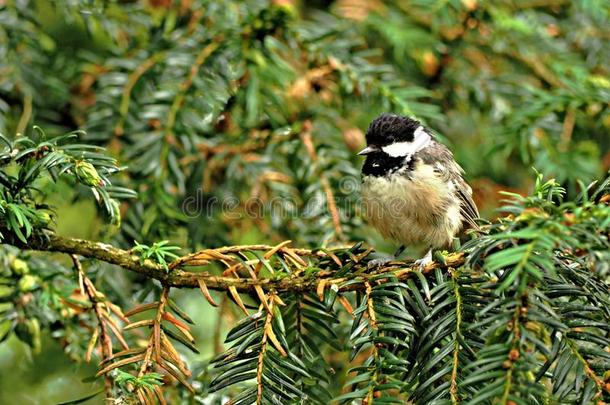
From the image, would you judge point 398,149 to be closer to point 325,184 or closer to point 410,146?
point 410,146

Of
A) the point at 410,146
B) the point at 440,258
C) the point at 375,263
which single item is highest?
the point at 440,258

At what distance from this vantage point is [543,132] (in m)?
2.54

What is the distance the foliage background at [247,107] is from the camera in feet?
7.43

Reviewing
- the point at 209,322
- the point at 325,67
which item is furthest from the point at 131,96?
the point at 209,322

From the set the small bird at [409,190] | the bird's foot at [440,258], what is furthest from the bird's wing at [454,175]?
the bird's foot at [440,258]

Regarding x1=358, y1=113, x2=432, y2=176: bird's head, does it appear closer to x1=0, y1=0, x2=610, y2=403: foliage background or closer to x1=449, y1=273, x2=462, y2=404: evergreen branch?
x1=0, y1=0, x2=610, y2=403: foliage background

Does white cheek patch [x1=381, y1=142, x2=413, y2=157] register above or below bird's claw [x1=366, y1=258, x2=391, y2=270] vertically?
below

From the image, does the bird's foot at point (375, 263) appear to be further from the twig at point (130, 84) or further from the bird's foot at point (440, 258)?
the twig at point (130, 84)

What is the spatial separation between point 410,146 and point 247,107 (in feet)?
2.26

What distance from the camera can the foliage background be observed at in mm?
2264

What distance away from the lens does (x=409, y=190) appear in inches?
100

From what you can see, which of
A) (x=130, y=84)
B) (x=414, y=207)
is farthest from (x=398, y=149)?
(x=130, y=84)

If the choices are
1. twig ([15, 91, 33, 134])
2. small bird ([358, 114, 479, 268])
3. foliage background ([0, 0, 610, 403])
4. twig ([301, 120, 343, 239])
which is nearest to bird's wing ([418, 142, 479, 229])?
small bird ([358, 114, 479, 268])

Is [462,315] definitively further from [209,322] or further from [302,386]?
[209,322]
